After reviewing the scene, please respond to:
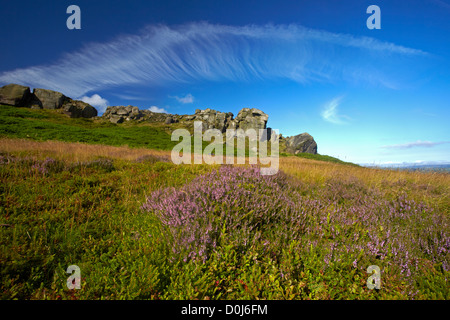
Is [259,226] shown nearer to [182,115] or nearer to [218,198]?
[218,198]

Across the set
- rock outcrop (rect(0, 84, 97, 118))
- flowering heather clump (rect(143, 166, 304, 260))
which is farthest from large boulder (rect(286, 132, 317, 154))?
rock outcrop (rect(0, 84, 97, 118))

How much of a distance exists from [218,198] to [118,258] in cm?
150

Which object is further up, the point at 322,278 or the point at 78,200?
the point at 78,200

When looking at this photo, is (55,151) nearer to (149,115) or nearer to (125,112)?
(125,112)

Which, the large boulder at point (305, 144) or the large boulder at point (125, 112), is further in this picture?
the large boulder at point (125, 112)

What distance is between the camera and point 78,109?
5112cm

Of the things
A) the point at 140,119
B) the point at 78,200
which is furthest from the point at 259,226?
the point at 140,119

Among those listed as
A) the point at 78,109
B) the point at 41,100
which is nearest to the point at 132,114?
the point at 78,109

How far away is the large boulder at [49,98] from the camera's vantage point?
4743cm

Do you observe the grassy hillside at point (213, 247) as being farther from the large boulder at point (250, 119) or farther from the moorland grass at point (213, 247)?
the large boulder at point (250, 119)

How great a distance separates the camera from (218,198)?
9.51 feet

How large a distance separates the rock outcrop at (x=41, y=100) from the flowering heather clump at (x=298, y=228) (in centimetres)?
6095

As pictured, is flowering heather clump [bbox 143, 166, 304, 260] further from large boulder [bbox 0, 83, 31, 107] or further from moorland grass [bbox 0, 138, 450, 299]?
large boulder [bbox 0, 83, 31, 107]

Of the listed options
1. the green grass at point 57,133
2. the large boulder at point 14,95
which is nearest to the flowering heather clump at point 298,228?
the green grass at point 57,133
